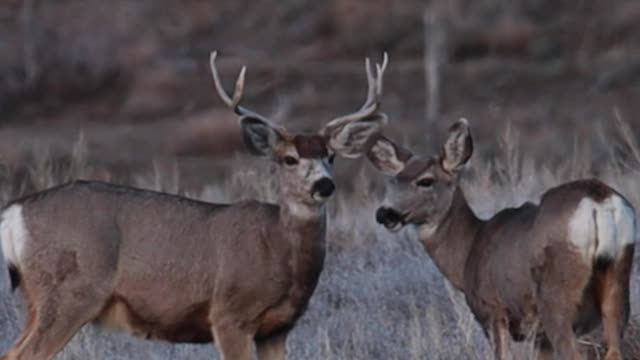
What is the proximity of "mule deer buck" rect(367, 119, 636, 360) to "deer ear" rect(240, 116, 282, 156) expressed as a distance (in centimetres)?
78

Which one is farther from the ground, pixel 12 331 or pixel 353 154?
pixel 353 154

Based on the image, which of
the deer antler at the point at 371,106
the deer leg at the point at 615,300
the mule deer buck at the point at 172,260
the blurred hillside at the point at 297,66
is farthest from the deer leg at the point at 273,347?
the blurred hillside at the point at 297,66

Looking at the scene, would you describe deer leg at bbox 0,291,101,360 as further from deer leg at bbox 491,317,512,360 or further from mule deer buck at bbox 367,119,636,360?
deer leg at bbox 491,317,512,360

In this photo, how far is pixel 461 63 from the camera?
4203 cm

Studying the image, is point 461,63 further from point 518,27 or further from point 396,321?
point 396,321

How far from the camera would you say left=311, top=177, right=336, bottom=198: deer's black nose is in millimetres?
11617

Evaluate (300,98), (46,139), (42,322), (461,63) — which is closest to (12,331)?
(42,322)

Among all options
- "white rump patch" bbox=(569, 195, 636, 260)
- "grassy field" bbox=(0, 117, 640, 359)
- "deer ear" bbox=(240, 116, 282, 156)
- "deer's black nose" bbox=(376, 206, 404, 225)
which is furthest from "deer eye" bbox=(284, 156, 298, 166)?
"white rump patch" bbox=(569, 195, 636, 260)

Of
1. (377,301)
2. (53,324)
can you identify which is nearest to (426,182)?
(377,301)

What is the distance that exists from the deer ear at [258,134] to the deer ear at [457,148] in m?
1.08

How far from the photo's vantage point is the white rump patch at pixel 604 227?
11.0m

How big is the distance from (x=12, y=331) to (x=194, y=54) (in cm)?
3196

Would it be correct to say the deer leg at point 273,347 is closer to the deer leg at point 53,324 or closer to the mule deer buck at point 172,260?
the mule deer buck at point 172,260

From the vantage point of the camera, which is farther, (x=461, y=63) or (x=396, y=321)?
(x=461, y=63)
